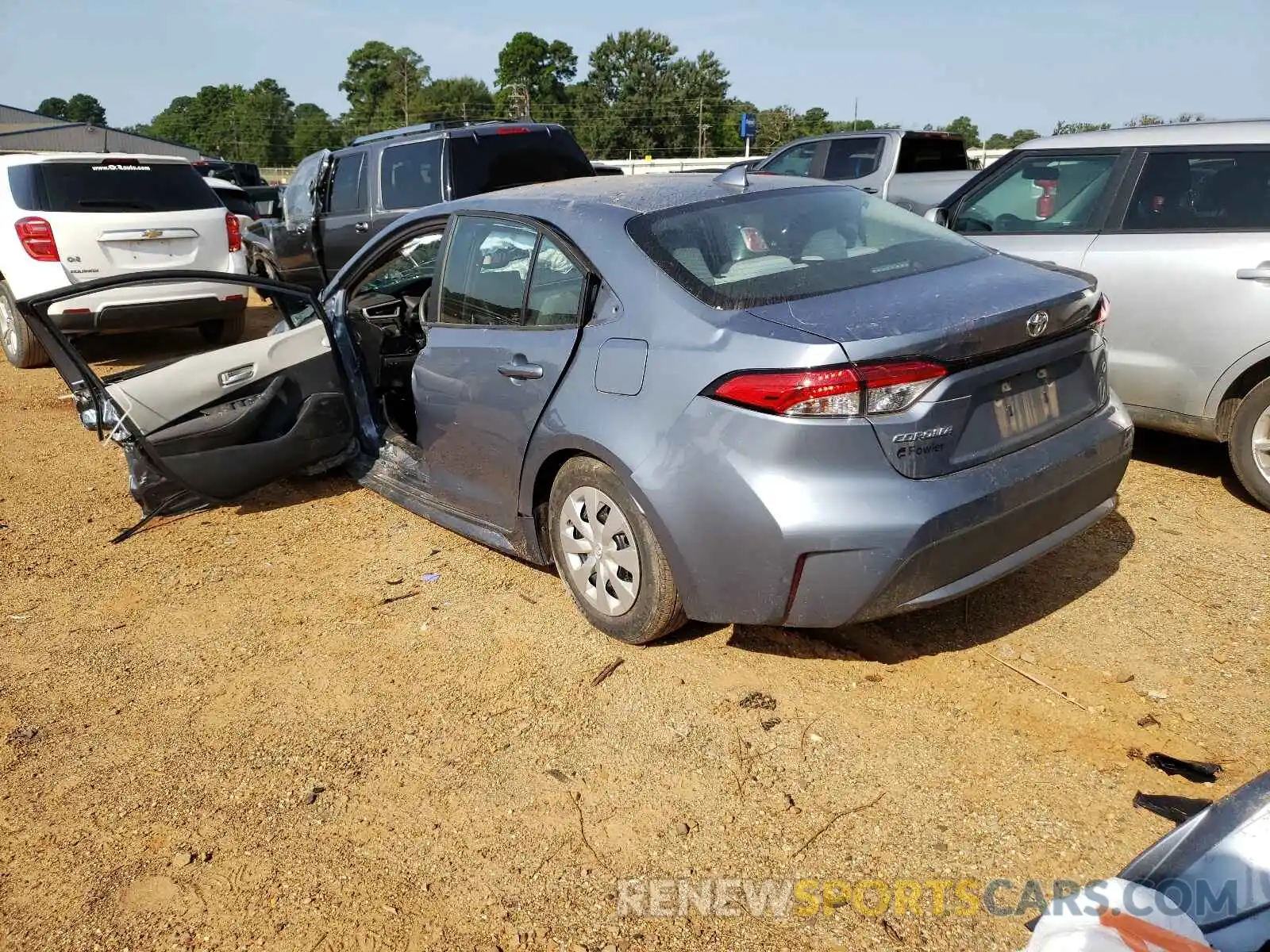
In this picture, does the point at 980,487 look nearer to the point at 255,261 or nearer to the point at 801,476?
the point at 801,476

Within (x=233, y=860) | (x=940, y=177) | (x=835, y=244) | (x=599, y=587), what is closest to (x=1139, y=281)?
(x=835, y=244)

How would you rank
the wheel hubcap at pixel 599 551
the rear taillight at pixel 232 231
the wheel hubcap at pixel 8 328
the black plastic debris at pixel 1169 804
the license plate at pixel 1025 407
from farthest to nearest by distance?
the rear taillight at pixel 232 231 < the wheel hubcap at pixel 8 328 < the wheel hubcap at pixel 599 551 < the license plate at pixel 1025 407 < the black plastic debris at pixel 1169 804

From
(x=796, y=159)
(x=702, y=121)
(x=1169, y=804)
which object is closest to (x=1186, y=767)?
(x=1169, y=804)

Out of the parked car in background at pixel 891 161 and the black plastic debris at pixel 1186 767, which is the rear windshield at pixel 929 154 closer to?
the parked car in background at pixel 891 161

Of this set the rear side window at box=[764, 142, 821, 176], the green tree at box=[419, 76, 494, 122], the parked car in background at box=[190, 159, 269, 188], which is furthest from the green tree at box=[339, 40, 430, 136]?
the rear side window at box=[764, 142, 821, 176]

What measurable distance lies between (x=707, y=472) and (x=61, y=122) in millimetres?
49573

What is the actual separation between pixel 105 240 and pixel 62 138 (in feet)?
131

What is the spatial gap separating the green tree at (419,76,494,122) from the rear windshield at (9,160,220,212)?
259 feet

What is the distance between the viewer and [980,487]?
287 centimetres

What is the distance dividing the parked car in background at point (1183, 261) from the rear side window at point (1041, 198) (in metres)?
0.01

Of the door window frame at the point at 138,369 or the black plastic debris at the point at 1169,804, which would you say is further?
the door window frame at the point at 138,369

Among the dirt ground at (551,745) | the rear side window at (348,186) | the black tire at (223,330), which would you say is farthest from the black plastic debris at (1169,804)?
the rear side window at (348,186)

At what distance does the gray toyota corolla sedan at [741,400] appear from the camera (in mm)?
2775

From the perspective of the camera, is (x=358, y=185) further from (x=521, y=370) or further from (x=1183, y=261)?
(x=1183, y=261)
